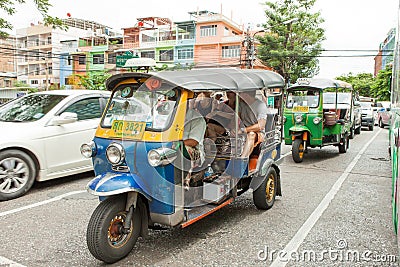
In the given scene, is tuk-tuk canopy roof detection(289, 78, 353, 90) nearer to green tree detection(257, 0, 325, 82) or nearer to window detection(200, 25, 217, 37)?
green tree detection(257, 0, 325, 82)

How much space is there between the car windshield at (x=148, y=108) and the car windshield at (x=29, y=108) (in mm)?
2658

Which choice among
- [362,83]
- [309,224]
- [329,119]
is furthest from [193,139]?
[362,83]

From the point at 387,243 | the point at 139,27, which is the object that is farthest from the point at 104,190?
the point at 139,27

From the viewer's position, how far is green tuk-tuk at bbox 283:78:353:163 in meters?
9.26

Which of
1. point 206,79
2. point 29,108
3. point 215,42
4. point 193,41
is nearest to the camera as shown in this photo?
point 206,79

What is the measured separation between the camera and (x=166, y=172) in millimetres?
3582

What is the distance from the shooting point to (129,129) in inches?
147

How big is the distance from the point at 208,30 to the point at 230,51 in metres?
3.20

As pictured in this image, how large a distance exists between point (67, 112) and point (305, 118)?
6004 millimetres

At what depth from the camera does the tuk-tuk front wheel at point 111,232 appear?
3.27 m

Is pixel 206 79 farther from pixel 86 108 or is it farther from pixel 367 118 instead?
pixel 367 118

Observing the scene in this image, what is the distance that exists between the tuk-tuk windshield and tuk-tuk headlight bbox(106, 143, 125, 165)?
6993mm

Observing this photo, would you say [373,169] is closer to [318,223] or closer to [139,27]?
[318,223]

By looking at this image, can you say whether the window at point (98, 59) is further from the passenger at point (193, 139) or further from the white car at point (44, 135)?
the passenger at point (193, 139)
